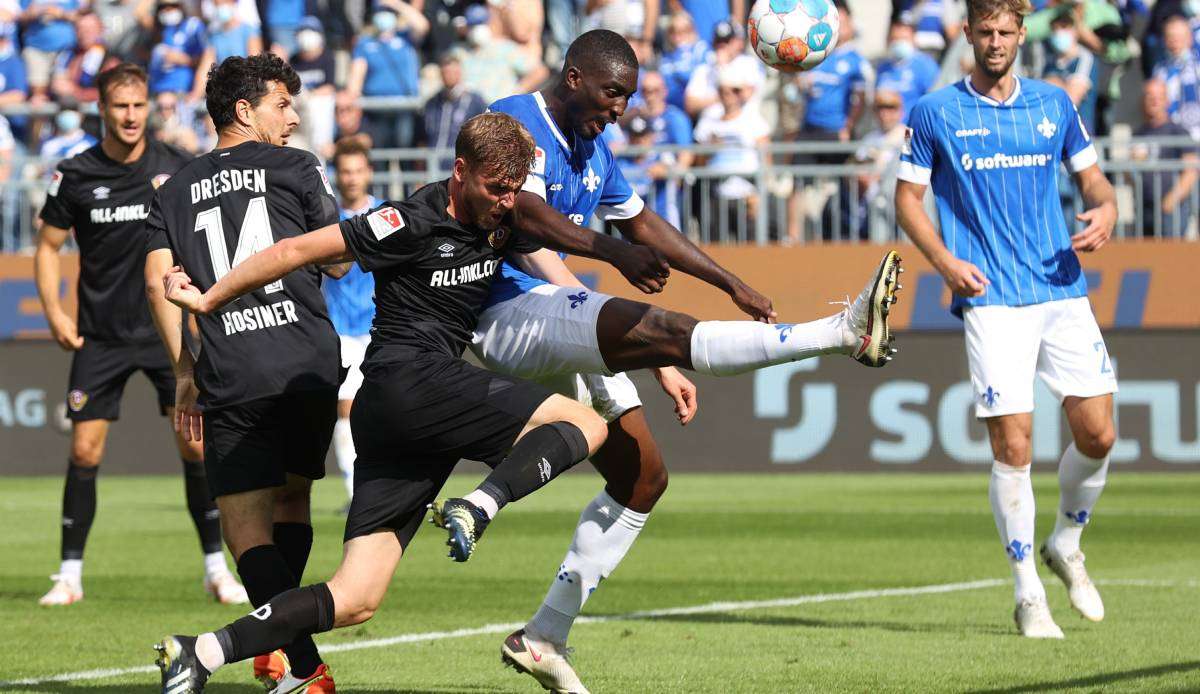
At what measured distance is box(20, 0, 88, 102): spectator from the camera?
22.6 metres

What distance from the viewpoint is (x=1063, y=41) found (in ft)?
59.5

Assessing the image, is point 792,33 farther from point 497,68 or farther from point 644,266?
point 497,68

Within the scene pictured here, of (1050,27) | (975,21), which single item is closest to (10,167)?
(1050,27)

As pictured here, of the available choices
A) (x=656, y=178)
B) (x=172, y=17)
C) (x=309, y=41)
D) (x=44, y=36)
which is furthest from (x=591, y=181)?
(x=44, y=36)

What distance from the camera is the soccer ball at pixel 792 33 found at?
8180 mm

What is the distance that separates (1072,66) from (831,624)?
10697mm

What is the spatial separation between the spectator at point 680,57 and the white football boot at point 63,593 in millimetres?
10791

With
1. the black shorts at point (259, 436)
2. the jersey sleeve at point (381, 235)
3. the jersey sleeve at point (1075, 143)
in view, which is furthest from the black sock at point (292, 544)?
the jersey sleeve at point (1075, 143)

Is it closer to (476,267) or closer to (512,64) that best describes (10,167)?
(512,64)

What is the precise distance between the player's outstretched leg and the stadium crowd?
35.0 ft

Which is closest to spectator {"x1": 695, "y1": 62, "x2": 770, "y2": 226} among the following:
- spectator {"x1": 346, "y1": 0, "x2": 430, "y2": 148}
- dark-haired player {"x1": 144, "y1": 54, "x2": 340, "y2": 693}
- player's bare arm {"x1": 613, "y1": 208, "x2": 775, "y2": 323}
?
spectator {"x1": 346, "y1": 0, "x2": 430, "y2": 148}

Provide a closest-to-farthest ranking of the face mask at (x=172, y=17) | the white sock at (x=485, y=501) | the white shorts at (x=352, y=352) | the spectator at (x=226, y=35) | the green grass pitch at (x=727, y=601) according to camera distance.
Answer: the white sock at (x=485, y=501)
the green grass pitch at (x=727, y=601)
the white shorts at (x=352, y=352)
the spectator at (x=226, y=35)
the face mask at (x=172, y=17)

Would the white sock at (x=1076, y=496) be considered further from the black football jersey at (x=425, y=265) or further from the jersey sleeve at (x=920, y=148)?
the black football jersey at (x=425, y=265)

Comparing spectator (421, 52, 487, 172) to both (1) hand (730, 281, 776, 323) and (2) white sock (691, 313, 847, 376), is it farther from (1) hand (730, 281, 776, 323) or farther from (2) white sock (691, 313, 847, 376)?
(2) white sock (691, 313, 847, 376)
